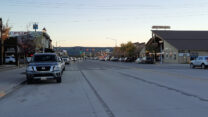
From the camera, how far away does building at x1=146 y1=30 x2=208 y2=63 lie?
2235 inches

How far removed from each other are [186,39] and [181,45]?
499cm

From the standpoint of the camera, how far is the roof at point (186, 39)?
188 feet

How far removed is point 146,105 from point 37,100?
14.2ft

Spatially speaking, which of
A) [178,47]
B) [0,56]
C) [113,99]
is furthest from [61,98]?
[178,47]

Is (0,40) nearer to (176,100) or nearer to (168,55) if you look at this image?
(176,100)

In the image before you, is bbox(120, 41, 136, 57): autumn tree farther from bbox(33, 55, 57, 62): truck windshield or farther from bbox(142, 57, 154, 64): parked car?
bbox(33, 55, 57, 62): truck windshield

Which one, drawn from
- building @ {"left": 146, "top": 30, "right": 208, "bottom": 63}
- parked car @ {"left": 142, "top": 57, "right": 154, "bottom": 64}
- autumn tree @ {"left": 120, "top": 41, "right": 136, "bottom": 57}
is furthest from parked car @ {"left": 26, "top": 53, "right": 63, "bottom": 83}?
autumn tree @ {"left": 120, "top": 41, "right": 136, "bottom": 57}

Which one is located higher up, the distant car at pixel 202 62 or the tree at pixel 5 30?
the tree at pixel 5 30

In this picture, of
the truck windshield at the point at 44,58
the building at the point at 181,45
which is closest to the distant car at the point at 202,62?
the truck windshield at the point at 44,58

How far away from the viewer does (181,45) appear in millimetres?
57812

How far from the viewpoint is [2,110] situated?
27.5 feet

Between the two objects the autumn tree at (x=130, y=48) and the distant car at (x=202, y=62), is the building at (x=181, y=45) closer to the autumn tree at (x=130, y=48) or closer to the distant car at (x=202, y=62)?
the autumn tree at (x=130, y=48)

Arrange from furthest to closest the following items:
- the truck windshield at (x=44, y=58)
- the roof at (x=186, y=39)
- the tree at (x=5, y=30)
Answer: the roof at (x=186, y=39)
the tree at (x=5, y=30)
the truck windshield at (x=44, y=58)

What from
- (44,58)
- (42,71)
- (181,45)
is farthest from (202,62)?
(181,45)
